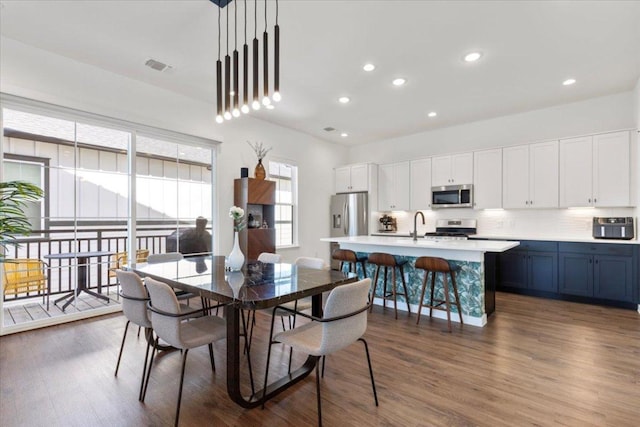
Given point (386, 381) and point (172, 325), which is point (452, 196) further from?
point (172, 325)

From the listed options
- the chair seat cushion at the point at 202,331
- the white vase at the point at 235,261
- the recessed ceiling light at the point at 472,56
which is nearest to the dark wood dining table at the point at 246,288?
the white vase at the point at 235,261

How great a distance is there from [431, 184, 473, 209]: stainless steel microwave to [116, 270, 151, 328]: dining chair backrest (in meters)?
5.10

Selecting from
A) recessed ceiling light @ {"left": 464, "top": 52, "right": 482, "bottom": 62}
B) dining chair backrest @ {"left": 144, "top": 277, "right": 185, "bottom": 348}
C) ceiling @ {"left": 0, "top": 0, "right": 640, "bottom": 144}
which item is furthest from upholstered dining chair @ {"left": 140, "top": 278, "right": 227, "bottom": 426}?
recessed ceiling light @ {"left": 464, "top": 52, "right": 482, "bottom": 62}

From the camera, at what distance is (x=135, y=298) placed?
2.17m

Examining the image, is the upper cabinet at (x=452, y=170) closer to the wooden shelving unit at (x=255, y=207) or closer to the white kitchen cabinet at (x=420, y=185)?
the white kitchen cabinet at (x=420, y=185)

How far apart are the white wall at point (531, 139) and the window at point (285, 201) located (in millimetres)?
2305

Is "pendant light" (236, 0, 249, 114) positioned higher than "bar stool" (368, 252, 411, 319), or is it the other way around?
"pendant light" (236, 0, 249, 114)

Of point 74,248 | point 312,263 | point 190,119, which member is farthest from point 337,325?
point 190,119

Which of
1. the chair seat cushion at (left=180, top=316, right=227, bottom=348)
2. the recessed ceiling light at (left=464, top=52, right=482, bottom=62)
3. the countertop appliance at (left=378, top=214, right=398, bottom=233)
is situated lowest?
the chair seat cushion at (left=180, top=316, right=227, bottom=348)

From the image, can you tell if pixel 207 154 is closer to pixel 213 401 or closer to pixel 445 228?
pixel 213 401

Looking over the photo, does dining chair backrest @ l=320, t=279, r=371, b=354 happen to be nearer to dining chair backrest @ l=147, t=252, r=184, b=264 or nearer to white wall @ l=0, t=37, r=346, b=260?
dining chair backrest @ l=147, t=252, r=184, b=264

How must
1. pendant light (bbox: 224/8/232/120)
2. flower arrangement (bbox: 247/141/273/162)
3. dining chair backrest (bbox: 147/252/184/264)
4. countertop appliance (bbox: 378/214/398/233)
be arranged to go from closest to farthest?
pendant light (bbox: 224/8/232/120), dining chair backrest (bbox: 147/252/184/264), flower arrangement (bbox: 247/141/273/162), countertop appliance (bbox: 378/214/398/233)

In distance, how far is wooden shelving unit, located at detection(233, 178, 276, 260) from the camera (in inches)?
190

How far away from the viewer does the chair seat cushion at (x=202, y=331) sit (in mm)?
1911
